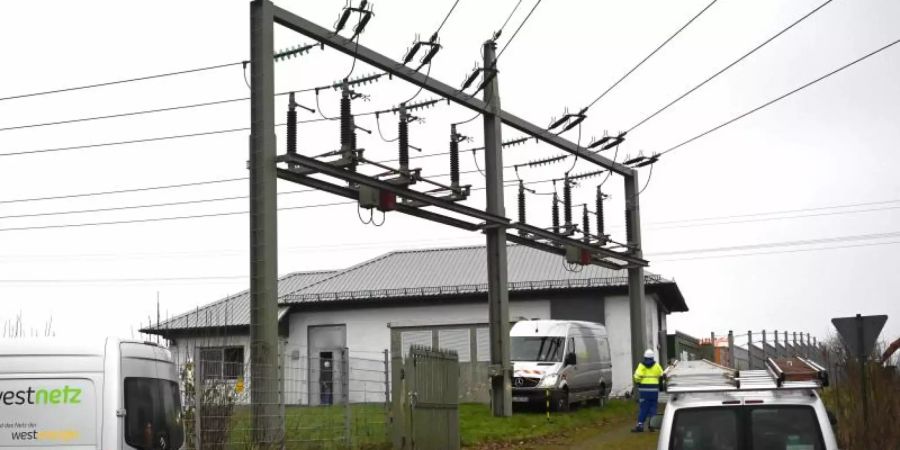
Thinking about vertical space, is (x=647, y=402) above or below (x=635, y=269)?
below

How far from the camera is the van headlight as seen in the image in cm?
3022

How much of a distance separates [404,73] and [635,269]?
665 inches

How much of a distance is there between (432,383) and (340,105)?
535cm

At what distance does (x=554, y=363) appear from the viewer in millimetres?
31172

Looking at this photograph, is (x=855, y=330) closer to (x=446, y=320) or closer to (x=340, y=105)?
(x=340, y=105)

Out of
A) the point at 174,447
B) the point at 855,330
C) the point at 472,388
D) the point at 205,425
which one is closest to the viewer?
the point at 174,447

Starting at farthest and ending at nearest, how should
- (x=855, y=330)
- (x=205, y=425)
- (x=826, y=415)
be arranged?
(x=855, y=330) → (x=205, y=425) → (x=826, y=415)

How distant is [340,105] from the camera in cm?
2033

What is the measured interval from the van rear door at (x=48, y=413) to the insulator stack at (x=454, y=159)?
40.6ft

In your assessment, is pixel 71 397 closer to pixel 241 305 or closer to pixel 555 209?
pixel 555 209

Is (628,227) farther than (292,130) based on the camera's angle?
Yes

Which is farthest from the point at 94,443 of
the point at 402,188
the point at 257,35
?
the point at 402,188

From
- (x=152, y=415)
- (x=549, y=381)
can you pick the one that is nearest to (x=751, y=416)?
(x=152, y=415)

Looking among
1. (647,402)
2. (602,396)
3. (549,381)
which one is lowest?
(602,396)
